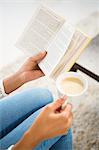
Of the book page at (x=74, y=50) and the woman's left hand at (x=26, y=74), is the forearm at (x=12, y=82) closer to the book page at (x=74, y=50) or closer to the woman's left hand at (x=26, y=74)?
the woman's left hand at (x=26, y=74)

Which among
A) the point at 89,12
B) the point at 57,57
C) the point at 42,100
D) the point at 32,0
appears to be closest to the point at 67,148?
the point at 42,100

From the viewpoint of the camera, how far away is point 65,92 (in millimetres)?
795

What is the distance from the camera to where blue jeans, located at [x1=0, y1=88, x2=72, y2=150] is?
82 centimetres

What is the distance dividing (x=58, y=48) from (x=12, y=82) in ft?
0.67

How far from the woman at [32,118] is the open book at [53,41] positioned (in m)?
0.04

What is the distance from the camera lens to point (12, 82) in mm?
985

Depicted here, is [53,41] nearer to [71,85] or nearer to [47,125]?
[71,85]

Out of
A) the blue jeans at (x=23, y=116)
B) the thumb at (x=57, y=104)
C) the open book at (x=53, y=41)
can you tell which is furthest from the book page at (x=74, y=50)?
the thumb at (x=57, y=104)

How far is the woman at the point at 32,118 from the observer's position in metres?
0.71

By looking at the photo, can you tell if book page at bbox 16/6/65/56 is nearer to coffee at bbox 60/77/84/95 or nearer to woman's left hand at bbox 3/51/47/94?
woman's left hand at bbox 3/51/47/94

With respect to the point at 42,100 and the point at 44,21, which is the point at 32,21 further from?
the point at 42,100

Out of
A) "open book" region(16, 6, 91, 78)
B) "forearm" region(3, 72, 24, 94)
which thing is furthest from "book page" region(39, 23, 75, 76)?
"forearm" region(3, 72, 24, 94)

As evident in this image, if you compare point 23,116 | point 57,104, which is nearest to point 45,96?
point 23,116

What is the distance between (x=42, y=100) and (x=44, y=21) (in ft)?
0.92
